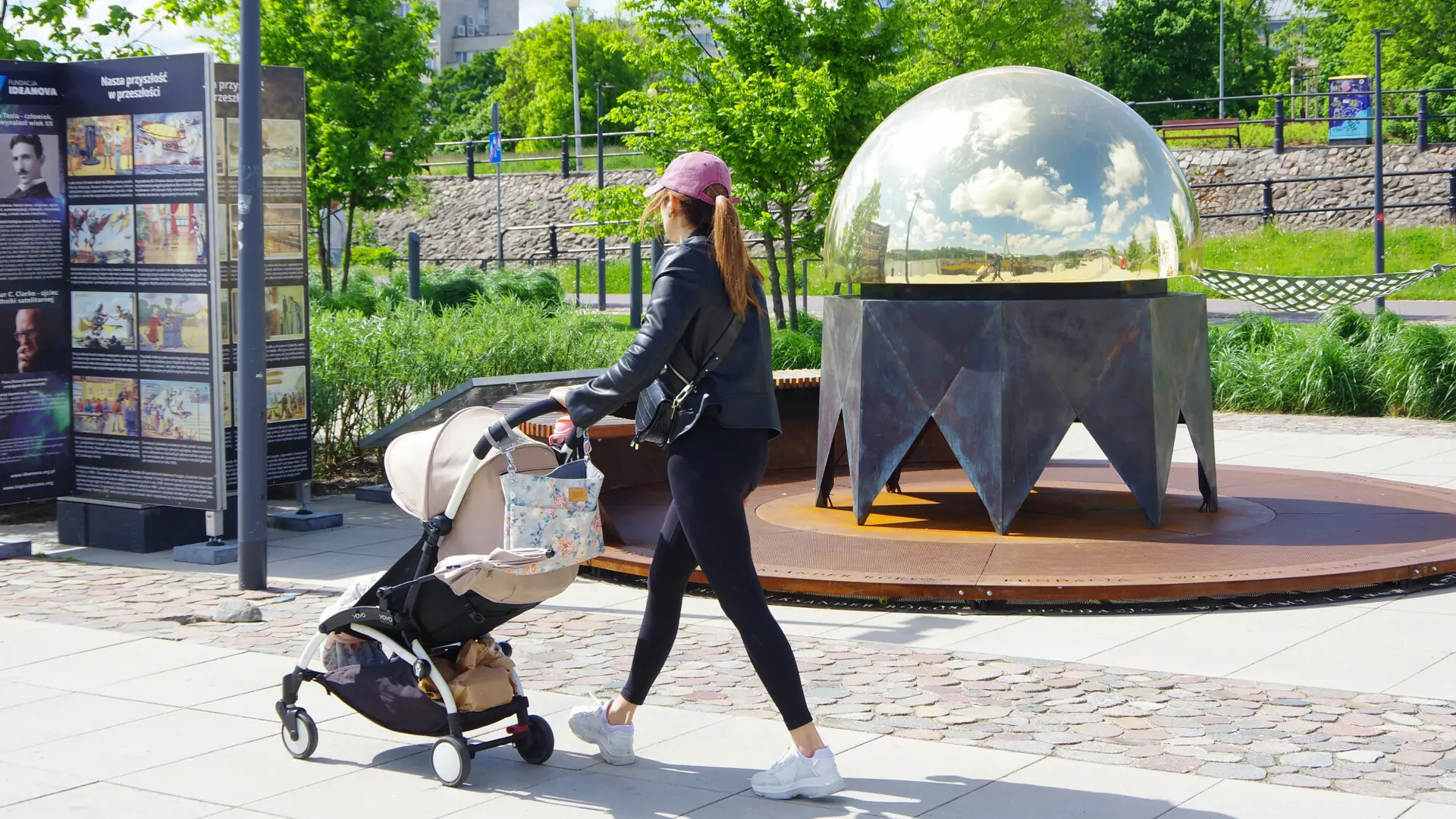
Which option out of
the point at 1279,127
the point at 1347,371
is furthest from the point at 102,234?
the point at 1279,127

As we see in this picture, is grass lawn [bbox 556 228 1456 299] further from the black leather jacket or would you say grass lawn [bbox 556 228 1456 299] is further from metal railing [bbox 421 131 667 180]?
the black leather jacket

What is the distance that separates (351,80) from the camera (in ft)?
90.8

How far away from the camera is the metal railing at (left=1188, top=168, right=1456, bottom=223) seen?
33.0 m

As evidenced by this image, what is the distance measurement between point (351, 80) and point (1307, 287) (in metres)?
17.2

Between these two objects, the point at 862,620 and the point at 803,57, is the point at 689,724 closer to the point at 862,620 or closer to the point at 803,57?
the point at 862,620

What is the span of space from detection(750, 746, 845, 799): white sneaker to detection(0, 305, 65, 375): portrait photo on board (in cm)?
687

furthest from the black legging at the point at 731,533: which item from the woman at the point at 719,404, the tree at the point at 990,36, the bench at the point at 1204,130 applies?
the bench at the point at 1204,130

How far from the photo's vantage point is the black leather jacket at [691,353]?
15.3 feet

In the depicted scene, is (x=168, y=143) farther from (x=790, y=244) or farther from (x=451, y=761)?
(x=790, y=244)

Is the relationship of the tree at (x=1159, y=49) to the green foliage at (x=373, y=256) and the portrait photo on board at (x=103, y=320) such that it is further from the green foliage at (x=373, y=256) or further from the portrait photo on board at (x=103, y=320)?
the portrait photo on board at (x=103, y=320)

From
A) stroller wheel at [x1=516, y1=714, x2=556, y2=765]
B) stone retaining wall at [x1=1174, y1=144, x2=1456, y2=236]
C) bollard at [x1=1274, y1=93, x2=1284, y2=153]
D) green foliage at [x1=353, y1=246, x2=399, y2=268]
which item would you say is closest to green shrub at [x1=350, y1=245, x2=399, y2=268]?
green foliage at [x1=353, y1=246, x2=399, y2=268]

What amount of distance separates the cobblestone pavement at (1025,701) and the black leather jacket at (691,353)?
141 cm

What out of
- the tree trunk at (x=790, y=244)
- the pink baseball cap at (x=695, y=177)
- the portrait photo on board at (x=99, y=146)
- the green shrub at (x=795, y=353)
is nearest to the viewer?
the pink baseball cap at (x=695, y=177)

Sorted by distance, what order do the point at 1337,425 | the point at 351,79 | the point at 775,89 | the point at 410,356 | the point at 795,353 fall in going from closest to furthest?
1. the point at 410,356
2. the point at 1337,425
3. the point at 795,353
4. the point at 775,89
5. the point at 351,79
